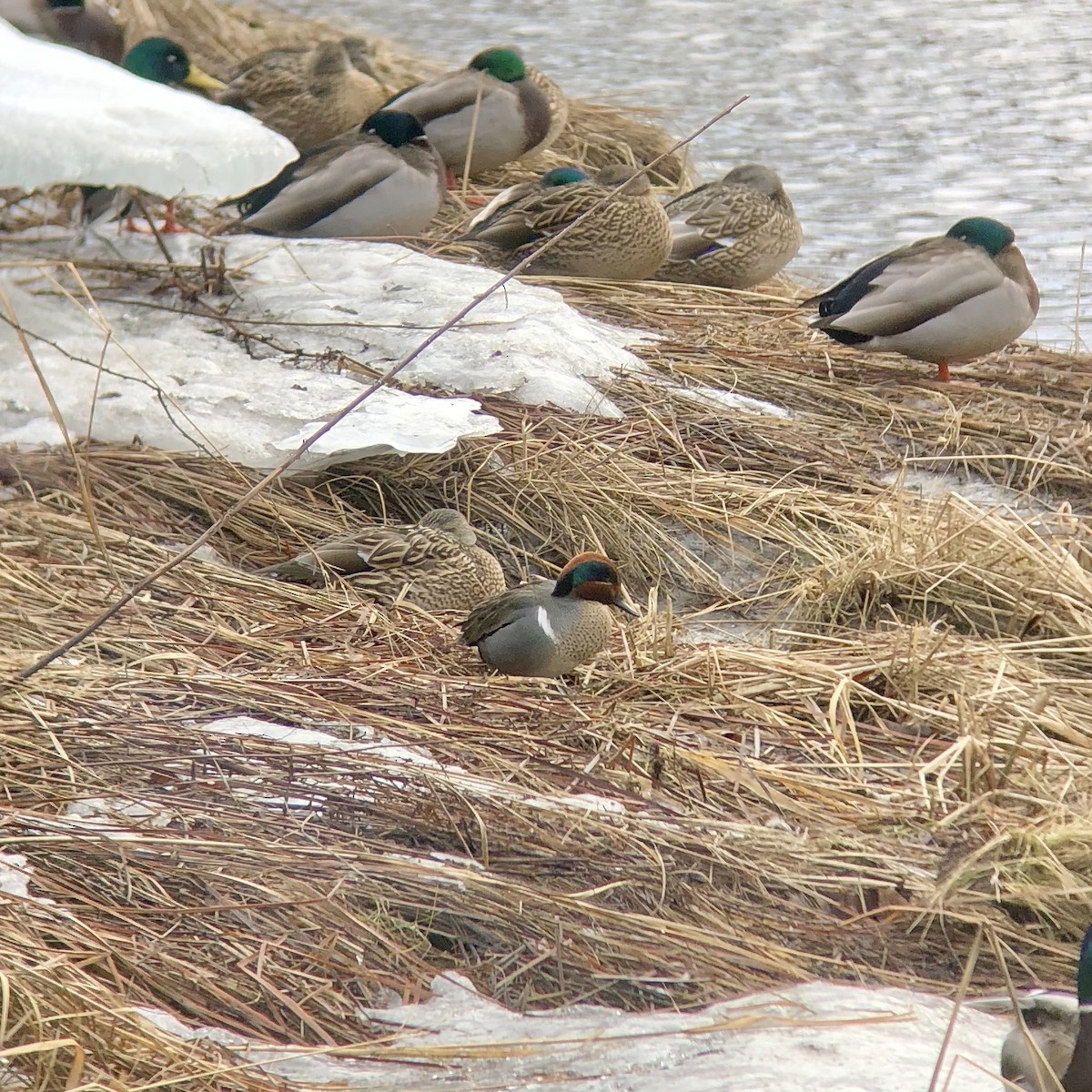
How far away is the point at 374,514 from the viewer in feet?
16.2

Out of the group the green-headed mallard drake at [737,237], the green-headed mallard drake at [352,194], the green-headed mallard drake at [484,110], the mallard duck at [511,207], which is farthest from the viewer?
the green-headed mallard drake at [484,110]

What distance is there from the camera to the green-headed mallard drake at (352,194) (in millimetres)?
6242

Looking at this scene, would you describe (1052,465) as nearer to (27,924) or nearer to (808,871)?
(808,871)

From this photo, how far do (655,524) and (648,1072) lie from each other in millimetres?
2657

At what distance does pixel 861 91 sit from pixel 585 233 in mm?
4701

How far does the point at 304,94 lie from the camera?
25.4ft

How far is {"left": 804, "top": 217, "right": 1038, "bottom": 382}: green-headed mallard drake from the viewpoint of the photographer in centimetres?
554

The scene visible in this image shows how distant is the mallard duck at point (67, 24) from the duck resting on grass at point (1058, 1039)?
6793mm

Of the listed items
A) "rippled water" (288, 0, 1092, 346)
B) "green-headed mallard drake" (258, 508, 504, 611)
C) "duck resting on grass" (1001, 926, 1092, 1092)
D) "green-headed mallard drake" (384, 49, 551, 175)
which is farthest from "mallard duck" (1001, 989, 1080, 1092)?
"green-headed mallard drake" (384, 49, 551, 175)

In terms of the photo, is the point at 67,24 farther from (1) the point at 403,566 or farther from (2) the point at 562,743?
(2) the point at 562,743

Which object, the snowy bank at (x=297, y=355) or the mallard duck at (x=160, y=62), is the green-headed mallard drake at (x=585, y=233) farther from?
the mallard duck at (x=160, y=62)

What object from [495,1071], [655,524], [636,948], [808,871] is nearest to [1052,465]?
[655,524]

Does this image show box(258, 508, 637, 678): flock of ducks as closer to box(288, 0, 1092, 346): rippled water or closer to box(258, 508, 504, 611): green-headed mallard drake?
box(258, 508, 504, 611): green-headed mallard drake

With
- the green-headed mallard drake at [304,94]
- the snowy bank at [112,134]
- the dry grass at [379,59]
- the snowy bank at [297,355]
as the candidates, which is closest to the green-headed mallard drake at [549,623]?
the snowy bank at [297,355]
